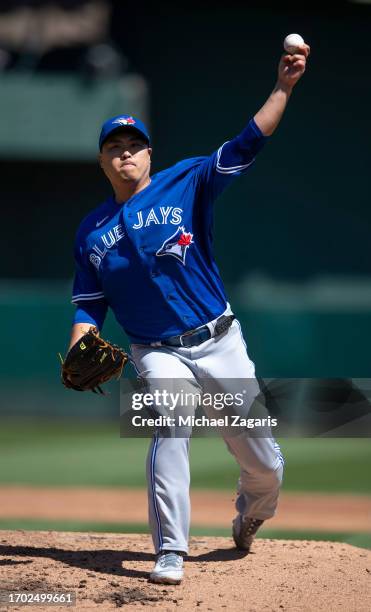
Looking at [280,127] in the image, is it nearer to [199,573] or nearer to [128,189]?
[128,189]

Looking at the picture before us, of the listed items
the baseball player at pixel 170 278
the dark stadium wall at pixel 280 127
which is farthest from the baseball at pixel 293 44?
the dark stadium wall at pixel 280 127

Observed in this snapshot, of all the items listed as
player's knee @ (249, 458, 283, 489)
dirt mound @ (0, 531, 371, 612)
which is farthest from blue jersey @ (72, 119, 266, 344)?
dirt mound @ (0, 531, 371, 612)

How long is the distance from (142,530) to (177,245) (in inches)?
103

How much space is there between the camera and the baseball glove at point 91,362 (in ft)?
14.2

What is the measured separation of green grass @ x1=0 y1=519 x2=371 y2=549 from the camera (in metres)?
6.04

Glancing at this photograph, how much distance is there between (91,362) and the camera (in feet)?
14.3

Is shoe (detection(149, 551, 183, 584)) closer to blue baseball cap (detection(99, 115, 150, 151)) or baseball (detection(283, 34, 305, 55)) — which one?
blue baseball cap (detection(99, 115, 150, 151))

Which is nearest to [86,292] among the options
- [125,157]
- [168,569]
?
[125,157]

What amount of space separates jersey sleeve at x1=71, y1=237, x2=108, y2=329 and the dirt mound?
3.64ft

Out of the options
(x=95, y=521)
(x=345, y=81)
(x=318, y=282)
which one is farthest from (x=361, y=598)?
(x=345, y=81)

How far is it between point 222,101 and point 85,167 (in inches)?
84.7

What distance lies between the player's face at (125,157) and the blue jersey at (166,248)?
0.10 m

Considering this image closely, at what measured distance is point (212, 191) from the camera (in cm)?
438

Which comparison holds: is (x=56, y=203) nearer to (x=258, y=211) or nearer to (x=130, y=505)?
(x=258, y=211)
